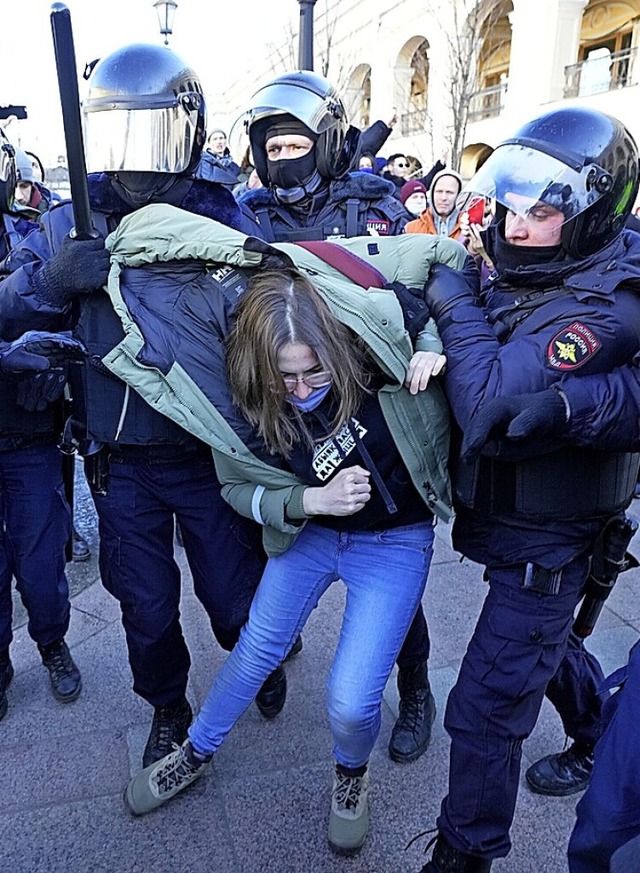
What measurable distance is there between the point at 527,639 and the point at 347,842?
0.82 meters

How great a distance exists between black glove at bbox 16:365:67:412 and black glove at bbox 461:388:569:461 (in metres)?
1.22

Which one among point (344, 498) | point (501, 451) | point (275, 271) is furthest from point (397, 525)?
point (275, 271)

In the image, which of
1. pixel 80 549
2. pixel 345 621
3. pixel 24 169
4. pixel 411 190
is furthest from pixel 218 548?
pixel 411 190

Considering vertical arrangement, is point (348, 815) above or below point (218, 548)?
below

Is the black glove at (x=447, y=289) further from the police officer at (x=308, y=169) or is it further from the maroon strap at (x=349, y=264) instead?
the police officer at (x=308, y=169)

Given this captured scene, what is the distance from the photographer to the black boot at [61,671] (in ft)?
8.65

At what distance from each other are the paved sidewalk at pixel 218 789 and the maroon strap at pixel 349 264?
1.57m

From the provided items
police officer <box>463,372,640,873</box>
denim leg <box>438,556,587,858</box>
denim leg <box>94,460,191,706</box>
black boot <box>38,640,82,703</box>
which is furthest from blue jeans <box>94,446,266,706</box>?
police officer <box>463,372,640,873</box>

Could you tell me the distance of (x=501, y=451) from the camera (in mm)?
1629

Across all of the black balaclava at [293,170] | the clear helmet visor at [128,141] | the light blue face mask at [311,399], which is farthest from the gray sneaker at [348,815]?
the black balaclava at [293,170]

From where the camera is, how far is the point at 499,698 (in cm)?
174

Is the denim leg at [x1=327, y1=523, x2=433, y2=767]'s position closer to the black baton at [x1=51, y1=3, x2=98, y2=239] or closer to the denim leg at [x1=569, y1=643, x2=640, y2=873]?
the denim leg at [x1=569, y1=643, x2=640, y2=873]

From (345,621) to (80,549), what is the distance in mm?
2261

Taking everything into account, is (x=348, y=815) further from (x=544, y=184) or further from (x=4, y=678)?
(x=544, y=184)
